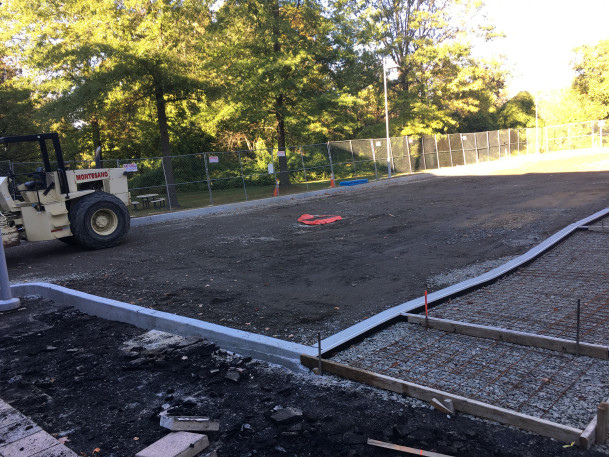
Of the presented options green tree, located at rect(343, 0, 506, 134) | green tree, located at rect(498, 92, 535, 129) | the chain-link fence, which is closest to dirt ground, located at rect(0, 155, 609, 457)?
the chain-link fence

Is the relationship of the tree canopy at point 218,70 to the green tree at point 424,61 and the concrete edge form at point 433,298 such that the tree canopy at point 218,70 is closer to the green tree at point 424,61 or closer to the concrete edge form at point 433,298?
the green tree at point 424,61

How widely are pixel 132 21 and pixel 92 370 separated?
66.1 feet

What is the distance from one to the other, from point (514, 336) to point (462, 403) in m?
1.53

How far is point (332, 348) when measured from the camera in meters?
4.72

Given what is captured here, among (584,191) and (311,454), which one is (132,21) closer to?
(584,191)

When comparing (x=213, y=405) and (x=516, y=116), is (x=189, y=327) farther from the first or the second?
(x=516, y=116)

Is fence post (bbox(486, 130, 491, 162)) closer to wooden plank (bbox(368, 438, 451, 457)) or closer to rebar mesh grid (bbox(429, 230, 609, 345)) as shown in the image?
rebar mesh grid (bbox(429, 230, 609, 345))

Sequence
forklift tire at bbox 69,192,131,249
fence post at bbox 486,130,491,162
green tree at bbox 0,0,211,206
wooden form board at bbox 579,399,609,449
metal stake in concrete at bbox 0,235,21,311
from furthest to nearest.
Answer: fence post at bbox 486,130,491,162, green tree at bbox 0,0,211,206, forklift tire at bbox 69,192,131,249, metal stake in concrete at bbox 0,235,21,311, wooden form board at bbox 579,399,609,449

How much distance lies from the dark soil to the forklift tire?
6.86 metres

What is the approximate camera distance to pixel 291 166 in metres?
35.2

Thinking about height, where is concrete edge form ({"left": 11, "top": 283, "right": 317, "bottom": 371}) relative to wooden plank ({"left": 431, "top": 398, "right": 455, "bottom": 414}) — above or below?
above

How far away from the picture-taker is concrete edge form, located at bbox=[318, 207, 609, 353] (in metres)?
4.98

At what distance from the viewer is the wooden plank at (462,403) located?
3.13 meters

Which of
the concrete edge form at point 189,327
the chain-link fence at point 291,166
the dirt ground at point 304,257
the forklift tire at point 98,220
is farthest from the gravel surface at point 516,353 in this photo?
the chain-link fence at point 291,166
